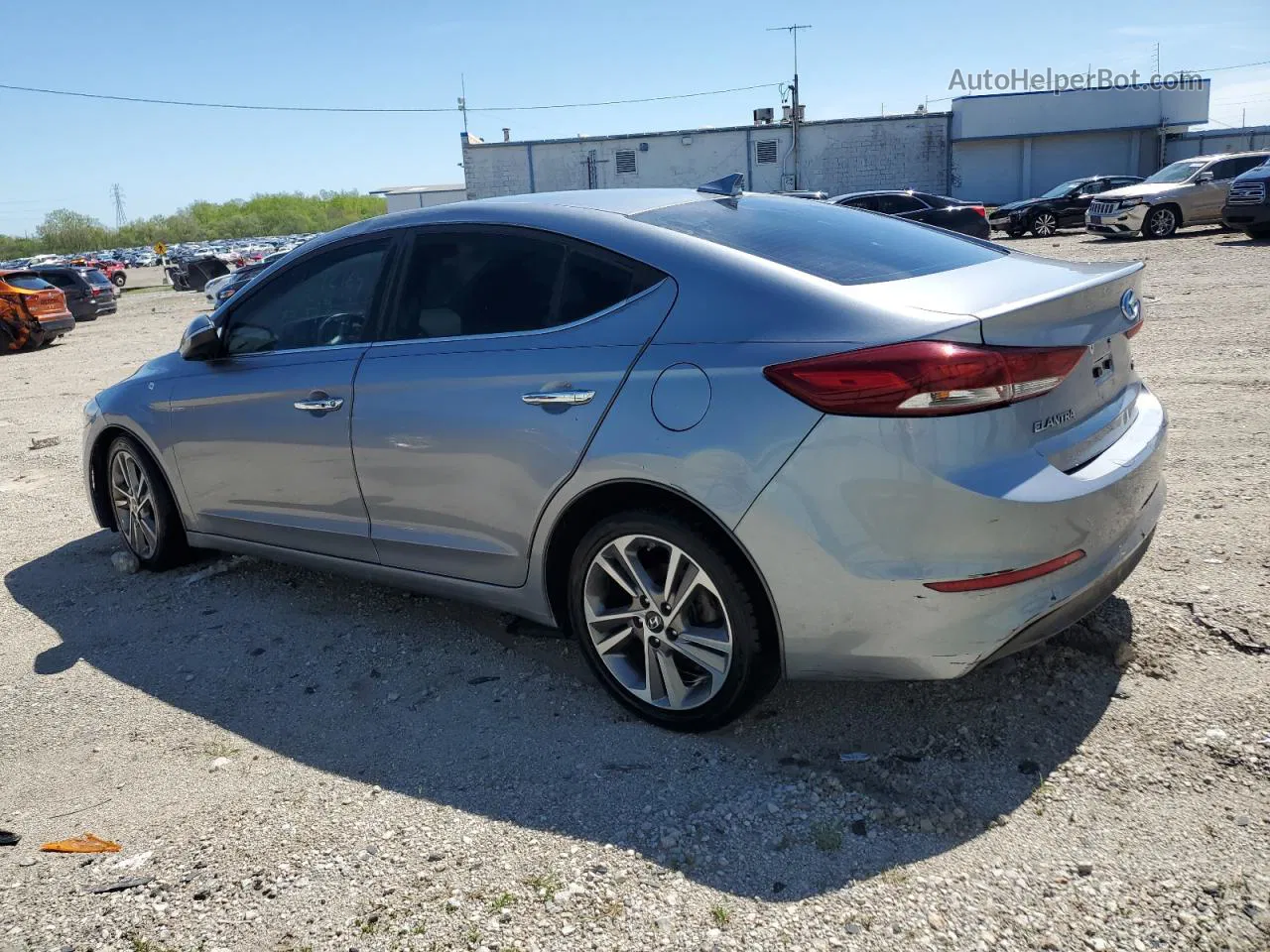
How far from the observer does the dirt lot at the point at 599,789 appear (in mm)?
2518

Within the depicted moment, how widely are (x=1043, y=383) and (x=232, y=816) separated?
104 inches

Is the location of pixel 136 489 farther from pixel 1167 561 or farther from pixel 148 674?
pixel 1167 561

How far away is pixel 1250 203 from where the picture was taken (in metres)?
18.7

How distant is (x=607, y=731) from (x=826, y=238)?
70.6 inches

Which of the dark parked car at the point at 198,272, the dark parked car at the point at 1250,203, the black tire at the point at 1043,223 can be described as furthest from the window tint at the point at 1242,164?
the dark parked car at the point at 198,272

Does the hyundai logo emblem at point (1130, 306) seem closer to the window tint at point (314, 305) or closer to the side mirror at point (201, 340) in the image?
the window tint at point (314, 305)

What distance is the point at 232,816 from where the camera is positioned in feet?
10.2

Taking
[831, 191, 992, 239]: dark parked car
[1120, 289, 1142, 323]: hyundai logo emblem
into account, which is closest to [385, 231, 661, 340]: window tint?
[1120, 289, 1142, 323]: hyundai logo emblem

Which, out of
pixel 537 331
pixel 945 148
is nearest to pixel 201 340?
pixel 537 331

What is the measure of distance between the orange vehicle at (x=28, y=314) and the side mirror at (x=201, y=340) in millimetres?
17212

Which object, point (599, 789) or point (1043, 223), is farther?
point (1043, 223)

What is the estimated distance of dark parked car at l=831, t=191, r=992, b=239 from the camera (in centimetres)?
2455

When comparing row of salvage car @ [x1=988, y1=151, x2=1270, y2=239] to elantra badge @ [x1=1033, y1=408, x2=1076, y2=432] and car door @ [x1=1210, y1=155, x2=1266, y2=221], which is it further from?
elantra badge @ [x1=1033, y1=408, x2=1076, y2=432]

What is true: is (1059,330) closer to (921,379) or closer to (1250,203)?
(921,379)
